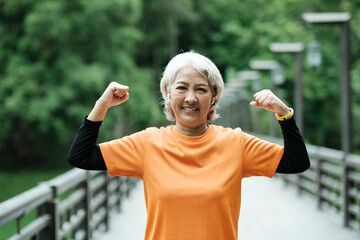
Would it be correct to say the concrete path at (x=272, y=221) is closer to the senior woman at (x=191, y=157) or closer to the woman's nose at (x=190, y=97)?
the senior woman at (x=191, y=157)

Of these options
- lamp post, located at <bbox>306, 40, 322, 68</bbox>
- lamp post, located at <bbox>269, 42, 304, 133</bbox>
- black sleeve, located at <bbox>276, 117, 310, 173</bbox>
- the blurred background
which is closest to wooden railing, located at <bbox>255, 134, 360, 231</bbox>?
lamp post, located at <bbox>306, 40, 322, 68</bbox>

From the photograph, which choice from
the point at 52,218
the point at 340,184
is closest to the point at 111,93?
the point at 52,218

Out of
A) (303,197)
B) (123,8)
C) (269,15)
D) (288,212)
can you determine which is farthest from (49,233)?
(269,15)

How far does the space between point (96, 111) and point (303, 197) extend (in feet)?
30.3

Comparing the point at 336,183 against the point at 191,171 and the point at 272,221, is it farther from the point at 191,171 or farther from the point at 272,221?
the point at 191,171

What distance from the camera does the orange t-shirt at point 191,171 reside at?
7.16ft

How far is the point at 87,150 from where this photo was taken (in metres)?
2.28

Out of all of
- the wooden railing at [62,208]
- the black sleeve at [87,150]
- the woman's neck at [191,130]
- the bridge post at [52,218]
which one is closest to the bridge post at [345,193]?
the wooden railing at [62,208]

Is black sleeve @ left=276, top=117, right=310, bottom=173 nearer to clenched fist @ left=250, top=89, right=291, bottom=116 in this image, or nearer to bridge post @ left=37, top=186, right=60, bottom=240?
clenched fist @ left=250, top=89, right=291, bottom=116

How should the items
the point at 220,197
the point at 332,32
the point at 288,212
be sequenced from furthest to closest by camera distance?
1. the point at 332,32
2. the point at 288,212
3. the point at 220,197

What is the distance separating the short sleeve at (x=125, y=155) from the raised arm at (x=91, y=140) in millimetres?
31

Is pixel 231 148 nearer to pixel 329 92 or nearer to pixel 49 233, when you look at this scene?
pixel 49 233

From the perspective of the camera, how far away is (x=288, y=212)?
905 cm

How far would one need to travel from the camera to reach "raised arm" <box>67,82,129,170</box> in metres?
2.28
